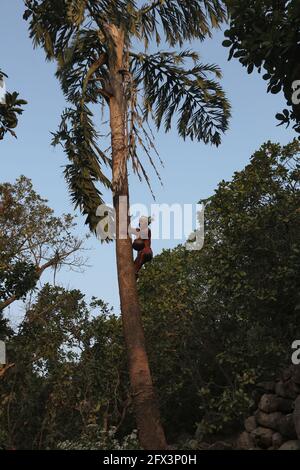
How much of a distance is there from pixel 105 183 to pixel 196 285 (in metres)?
6.05

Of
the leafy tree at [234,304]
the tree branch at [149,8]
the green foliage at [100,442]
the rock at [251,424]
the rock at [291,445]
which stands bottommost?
the green foliage at [100,442]

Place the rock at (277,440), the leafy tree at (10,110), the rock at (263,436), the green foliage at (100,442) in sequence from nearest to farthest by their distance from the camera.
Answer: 1. the leafy tree at (10,110)
2. the rock at (277,440)
3. the rock at (263,436)
4. the green foliage at (100,442)

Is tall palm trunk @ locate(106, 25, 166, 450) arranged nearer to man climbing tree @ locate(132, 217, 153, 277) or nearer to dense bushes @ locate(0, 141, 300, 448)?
man climbing tree @ locate(132, 217, 153, 277)

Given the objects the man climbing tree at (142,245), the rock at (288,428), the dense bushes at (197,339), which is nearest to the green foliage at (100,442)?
the dense bushes at (197,339)

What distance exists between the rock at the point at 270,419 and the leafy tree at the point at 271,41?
5.75 meters

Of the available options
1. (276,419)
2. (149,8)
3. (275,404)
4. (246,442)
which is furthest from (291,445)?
(149,8)

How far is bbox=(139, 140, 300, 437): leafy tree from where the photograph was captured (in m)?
13.0

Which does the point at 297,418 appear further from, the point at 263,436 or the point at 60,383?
the point at 60,383

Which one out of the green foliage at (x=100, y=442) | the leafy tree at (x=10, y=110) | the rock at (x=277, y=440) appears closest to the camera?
the leafy tree at (x=10, y=110)

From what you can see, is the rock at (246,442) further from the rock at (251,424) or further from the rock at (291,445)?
the rock at (291,445)

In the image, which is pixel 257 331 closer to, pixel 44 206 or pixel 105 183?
pixel 105 183

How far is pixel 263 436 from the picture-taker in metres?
10.8

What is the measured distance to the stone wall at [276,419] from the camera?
10367 mm

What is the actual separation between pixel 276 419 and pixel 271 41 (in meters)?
7.01
